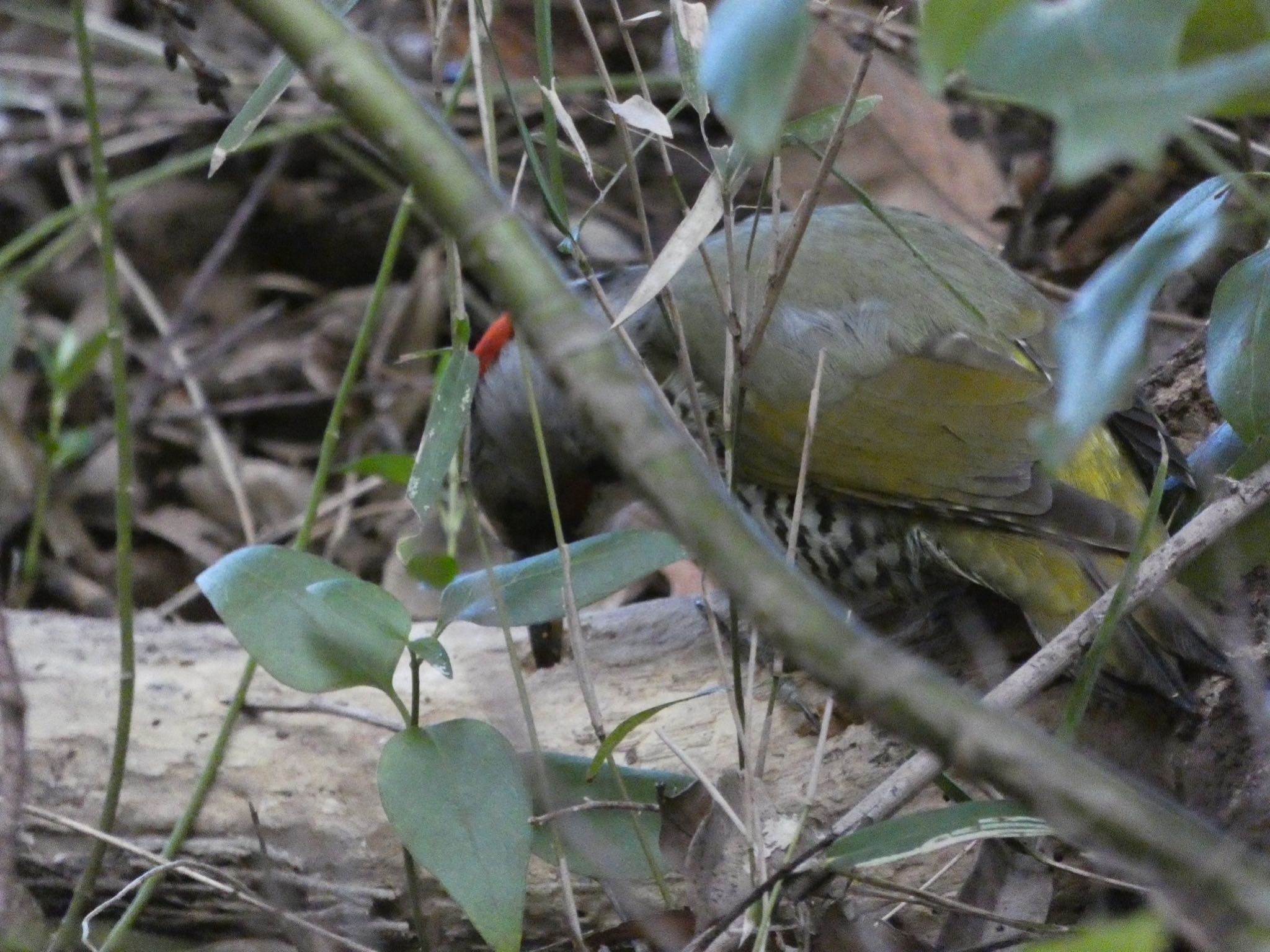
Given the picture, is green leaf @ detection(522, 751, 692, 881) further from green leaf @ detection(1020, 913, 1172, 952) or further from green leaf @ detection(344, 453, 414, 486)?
green leaf @ detection(1020, 913, 1172, 952)

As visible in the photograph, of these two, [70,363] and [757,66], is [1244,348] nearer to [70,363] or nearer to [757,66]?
[757,66]

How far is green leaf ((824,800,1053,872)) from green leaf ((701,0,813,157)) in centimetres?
85

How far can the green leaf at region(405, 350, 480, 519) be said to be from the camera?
169cm

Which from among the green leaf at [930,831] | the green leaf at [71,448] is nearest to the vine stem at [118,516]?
the green leaf at [930,831]

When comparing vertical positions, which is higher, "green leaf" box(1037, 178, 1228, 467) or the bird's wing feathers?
"green leaf" box(1037, 178, 1228, 467)

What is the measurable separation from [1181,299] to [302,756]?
2162 millimetres

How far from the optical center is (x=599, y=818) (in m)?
1.83

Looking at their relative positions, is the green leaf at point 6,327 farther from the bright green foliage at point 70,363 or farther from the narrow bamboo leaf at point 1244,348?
the narrow bamboo leaf at point 1244,348

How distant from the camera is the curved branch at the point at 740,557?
767 mm

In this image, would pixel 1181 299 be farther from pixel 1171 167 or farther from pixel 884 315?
pixel 884 315

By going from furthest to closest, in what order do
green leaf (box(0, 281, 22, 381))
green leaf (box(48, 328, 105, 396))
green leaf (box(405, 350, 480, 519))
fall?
green leaf (box(48, 328, 105, 396))
green leaf (box(0, 281, 22, 381))
green leaf (box(405, 350, 480, 519))

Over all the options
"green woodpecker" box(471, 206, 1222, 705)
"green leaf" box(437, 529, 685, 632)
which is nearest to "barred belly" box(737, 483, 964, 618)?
"green woodpecker" box(471, 206, 1222, 705)

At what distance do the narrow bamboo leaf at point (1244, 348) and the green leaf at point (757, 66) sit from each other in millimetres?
1059

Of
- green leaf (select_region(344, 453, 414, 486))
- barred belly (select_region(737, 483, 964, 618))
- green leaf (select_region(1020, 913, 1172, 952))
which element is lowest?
barred belly (select_region(737, 483, 964, 618))
